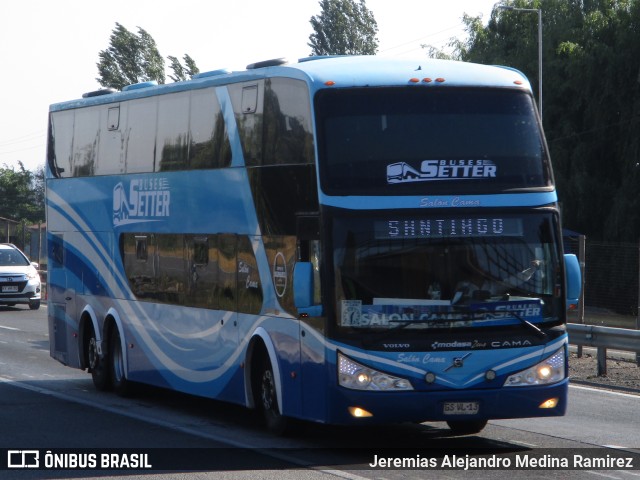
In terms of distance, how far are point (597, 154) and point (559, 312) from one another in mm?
33624

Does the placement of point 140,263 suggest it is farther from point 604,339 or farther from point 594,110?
point 594,110

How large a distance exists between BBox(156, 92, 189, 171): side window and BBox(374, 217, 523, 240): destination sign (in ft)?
13.8

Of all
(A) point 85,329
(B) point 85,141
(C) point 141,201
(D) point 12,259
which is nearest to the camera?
(C) point 141,201

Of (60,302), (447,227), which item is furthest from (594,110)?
(447,227)

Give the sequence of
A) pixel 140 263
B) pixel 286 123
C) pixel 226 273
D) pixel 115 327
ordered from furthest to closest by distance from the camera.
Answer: pixel 115 327 → pixel 140 263 → pixel 226 273 → pixel 286 123

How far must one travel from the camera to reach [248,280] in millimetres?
13250

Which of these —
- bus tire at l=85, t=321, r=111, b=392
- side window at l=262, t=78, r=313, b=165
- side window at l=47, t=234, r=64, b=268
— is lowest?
bus tire at l=85, t=321, r=111, b=392

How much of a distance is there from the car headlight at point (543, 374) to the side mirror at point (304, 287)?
1.76 m

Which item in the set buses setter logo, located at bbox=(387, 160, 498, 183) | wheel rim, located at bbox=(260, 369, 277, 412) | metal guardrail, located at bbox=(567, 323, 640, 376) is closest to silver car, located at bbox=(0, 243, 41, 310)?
metal guardrail, located at bbox=(567, 323, 640, 376)

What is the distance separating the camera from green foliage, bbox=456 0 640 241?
137ft

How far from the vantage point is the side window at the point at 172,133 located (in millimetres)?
14953

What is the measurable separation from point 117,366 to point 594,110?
1177 inches

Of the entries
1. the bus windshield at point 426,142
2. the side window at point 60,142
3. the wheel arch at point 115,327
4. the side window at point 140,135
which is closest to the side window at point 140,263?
the wheel arch at point 115,327

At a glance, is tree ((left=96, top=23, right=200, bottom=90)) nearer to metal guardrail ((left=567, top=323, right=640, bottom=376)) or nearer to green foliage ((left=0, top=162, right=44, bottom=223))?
green foliage ((left=0, top=162, right=44, bottom=223))
